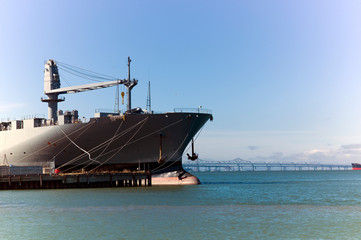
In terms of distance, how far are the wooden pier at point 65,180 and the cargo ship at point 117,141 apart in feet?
6.05

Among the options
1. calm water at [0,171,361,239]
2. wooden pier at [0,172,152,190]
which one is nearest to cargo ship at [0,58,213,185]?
wooden pier at [0,172,152,190]

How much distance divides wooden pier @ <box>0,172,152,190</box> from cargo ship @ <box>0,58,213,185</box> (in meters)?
1.84

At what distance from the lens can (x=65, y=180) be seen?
49.5m

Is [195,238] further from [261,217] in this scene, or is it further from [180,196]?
[180,196]

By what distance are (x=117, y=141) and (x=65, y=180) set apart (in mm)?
7023

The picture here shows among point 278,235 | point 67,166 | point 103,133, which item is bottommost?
point 278,235

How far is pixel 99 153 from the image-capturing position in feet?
175

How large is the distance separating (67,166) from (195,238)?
3578 cm

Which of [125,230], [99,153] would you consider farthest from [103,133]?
[125,230]

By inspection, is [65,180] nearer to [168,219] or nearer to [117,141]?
[117,141]

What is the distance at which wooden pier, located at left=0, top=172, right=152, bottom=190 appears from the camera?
48125mm

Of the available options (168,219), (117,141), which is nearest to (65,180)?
(117,141)

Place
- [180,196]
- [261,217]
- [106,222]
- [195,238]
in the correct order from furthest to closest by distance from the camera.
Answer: [180,196]
[261,217]
[106,222]
[195,238]

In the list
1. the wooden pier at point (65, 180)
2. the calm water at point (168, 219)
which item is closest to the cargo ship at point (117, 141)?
the wooden pier at point (65, 180)
